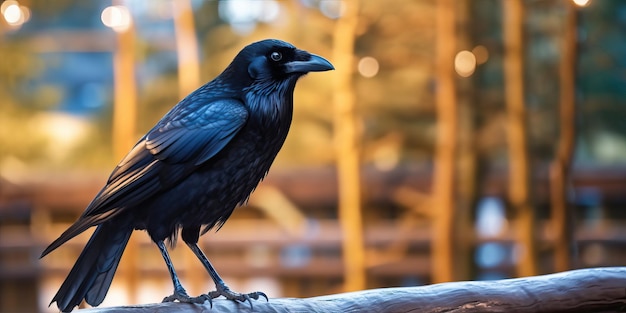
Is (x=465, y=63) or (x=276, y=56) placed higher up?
(x=465, y=63)

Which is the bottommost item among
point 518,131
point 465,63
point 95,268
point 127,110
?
point 95,268

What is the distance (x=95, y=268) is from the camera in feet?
4.85

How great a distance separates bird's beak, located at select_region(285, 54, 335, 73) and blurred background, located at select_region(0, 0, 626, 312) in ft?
8.55

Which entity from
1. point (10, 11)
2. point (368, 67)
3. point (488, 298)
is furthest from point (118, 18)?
point (488, 298)

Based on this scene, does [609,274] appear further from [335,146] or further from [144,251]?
[144,251]

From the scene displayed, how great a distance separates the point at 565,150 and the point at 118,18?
223cm

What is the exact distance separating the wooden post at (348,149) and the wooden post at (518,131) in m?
0.78

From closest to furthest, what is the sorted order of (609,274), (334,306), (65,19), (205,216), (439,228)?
1. (205,216)
2. (334,306)
3. (609,274)
4. (439,228)
5. (65,19)

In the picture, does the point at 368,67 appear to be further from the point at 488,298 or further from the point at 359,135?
the point at 488,298

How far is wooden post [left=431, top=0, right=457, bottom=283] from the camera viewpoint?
13.4 feet

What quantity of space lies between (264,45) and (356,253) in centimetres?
286

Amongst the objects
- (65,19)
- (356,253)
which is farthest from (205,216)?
(65,19)

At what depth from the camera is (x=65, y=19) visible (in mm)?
4586

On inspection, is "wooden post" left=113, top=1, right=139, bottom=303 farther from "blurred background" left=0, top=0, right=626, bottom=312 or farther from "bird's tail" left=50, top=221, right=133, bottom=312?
"bird's tail" left=50, top=221, right=133, bottom=312
